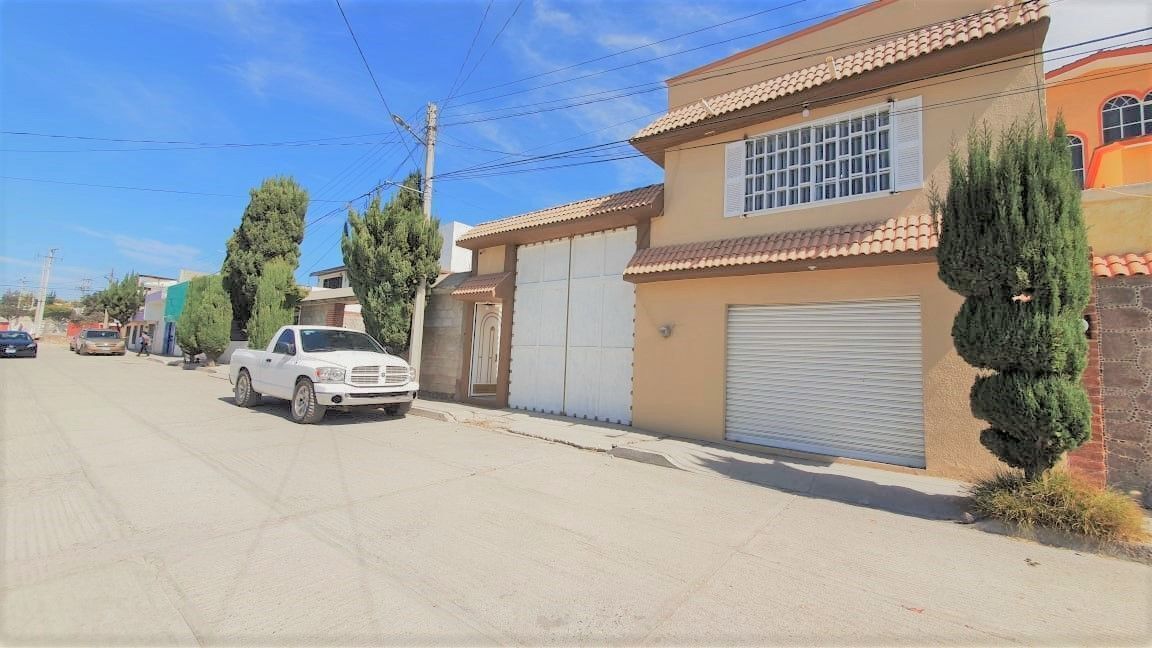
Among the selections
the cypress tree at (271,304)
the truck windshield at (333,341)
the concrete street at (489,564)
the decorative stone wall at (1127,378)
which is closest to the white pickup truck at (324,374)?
the truck windshield at (333,341)

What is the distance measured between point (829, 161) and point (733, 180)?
1.57m

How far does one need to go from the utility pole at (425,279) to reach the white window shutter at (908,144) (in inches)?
412

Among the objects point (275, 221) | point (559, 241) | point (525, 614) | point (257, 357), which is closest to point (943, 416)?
point (525, 614)

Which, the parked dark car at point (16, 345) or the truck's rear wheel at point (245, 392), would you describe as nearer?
the truck's rear wheel at point (245, 392)

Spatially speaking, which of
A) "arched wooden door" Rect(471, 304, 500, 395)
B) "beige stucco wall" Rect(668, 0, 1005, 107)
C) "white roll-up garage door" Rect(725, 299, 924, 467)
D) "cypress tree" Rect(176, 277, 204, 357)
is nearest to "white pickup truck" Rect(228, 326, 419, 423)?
"arched wooden door" Rect(471, 304, 500, 395)

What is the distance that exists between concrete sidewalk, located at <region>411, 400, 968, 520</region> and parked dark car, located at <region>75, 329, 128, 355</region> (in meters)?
33.6

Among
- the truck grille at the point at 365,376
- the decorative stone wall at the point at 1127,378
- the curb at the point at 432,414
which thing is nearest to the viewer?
the decorative stone wall at the point at 1127,378

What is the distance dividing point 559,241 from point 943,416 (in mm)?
8106

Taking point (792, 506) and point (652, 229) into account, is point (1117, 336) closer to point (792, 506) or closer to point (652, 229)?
point (792, 506)

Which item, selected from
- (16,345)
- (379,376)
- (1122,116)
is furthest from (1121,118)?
(16,345)

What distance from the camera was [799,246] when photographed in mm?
7766

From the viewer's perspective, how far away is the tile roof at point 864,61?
6.74 m

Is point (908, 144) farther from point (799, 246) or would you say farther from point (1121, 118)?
point (1121, 118)

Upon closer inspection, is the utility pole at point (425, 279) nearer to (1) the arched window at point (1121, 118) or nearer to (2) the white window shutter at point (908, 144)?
(2) the white window shutter at point (908, 144)
